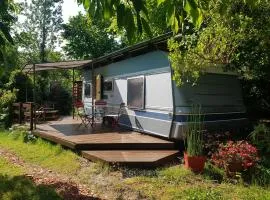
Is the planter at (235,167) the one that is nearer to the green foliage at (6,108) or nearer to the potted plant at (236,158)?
the potted plant at (236,158)

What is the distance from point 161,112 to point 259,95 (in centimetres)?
529

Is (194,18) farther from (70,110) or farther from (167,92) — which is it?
(70,110)

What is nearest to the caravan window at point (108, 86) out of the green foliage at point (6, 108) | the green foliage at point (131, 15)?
the green foliage at point (6, 108)

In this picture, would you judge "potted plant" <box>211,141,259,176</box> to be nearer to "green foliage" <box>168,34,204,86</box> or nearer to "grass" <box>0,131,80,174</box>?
"green foliage" <box>168,34,204,86</box>

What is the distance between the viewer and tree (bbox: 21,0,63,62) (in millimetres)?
42438

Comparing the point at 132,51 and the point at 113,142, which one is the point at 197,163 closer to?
the point at 113,142

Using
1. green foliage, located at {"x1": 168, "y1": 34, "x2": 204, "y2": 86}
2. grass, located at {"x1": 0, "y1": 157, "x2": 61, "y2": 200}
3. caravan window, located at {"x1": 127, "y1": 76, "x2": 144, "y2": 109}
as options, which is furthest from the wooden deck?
grass, located at {"x1": 0, "y1": 157, "x2": 61, "y2": 200}

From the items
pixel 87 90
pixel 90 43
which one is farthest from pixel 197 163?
pixel 90 43

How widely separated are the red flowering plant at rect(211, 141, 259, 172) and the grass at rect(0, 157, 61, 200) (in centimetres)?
387

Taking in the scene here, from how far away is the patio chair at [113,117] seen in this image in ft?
45.4

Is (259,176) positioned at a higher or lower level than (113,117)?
lower

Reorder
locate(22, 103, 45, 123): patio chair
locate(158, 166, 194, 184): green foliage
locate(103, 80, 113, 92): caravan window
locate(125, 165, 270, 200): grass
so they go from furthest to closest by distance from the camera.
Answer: locate(22, 103, 45, 123): patio chair, locate(103, 80, 113, 92): caravan window, locate(158, 166, 194, 184): green foliage, locate(125, 165, 270, 200): grass

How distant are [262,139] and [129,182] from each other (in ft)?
15.8

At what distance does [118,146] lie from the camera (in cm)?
1019
